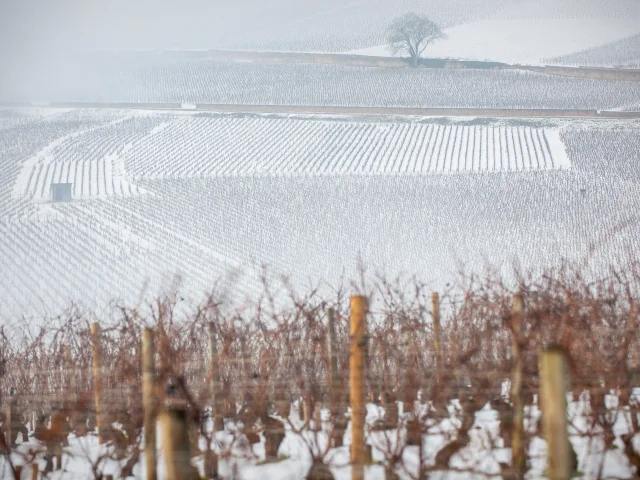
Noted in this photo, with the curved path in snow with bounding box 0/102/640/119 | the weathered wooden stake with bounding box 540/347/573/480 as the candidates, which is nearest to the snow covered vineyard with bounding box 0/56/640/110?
the curved path in snow with bounding box 0/102/640/119

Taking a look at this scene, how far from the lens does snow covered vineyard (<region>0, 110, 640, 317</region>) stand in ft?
71.1

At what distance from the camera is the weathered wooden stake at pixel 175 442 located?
326 centimetres

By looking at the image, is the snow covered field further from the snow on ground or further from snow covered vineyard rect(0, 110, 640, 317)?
the snow on ground

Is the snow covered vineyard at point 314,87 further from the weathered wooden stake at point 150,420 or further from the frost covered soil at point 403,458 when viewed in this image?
the weathered wooden stake at point 150,420

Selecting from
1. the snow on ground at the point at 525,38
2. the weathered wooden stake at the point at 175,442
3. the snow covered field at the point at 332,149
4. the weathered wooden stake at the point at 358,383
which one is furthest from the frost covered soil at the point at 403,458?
the snow on ground at the point at 525,38

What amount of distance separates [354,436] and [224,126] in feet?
130

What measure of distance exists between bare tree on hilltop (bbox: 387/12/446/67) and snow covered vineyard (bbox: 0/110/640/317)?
2315 cm

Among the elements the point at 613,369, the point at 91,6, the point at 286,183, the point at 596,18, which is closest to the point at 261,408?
the point at 613,369

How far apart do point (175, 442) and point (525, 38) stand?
68.1m

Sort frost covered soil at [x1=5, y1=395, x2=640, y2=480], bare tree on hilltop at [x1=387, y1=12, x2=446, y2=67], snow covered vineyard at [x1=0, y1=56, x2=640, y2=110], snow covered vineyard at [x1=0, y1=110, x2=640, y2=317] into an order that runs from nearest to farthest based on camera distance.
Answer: frost covered soil at [x1=5, y1=395, x2=640, y2=480], snow covered vineyard at [x1=0, y1=110, x2=640, y2=317], snow covered vineyard at [x1=0, y1=56, x2=640, y2=110], bare tree on hilltop at [x1=387, y1=12, x2=446, y2=67]

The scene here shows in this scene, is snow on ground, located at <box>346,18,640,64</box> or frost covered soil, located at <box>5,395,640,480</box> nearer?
frost covered soil, located at <box>5,395,640,480</box>

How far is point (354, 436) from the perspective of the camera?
4.46m

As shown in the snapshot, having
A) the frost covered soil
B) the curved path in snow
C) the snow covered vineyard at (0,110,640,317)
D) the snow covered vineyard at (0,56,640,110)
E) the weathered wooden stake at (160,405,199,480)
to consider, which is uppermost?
the snow covered vineyard at (0,56,640,110)

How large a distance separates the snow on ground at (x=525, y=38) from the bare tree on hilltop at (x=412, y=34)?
625 millimetres
